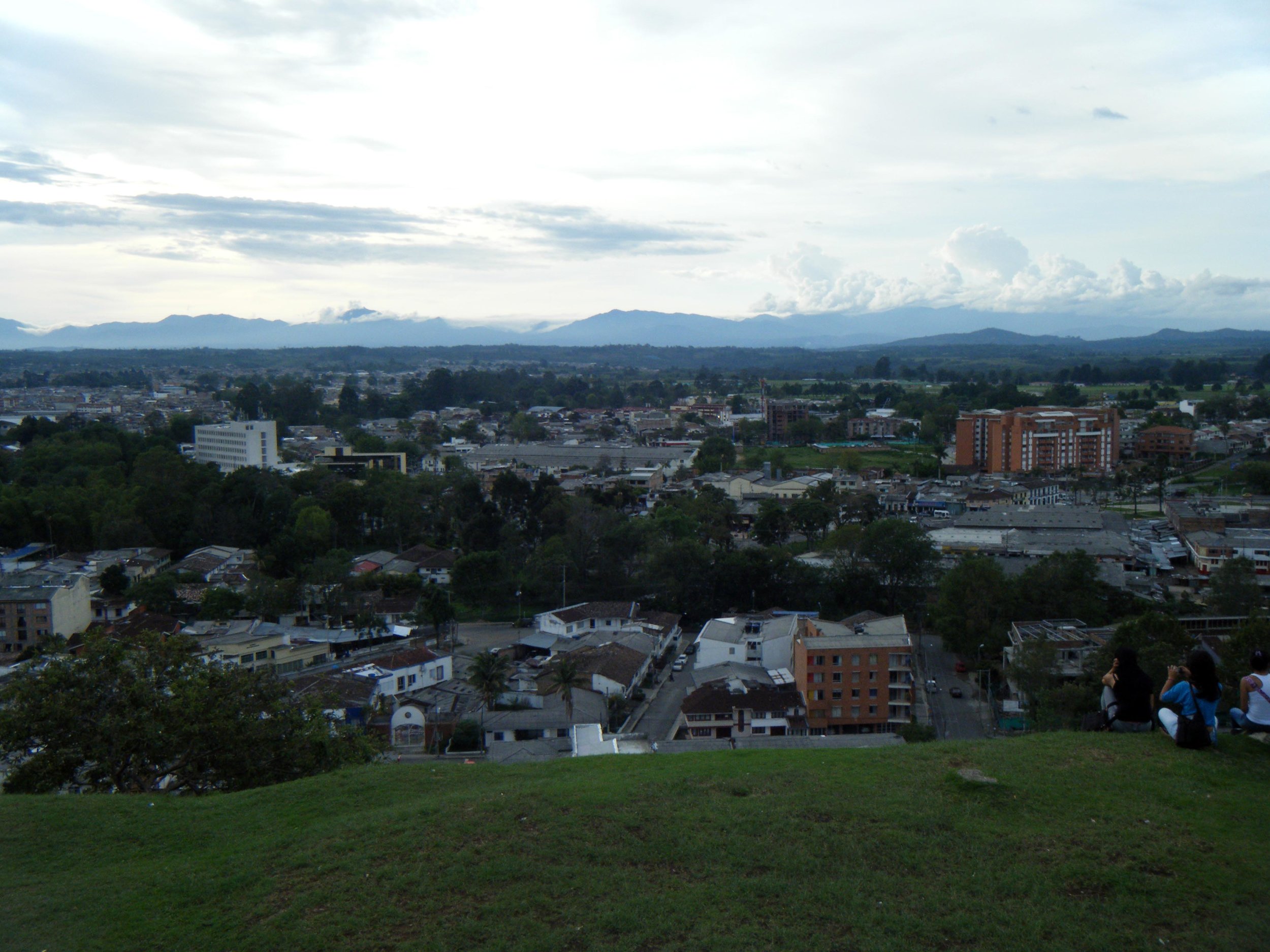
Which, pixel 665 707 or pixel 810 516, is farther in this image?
pixel 810 516

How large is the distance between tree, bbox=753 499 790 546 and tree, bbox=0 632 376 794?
19677 mm

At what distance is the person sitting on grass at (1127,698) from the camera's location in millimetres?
Result: 5742

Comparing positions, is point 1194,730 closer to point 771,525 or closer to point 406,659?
point 406,659

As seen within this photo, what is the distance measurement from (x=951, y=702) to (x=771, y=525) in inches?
446

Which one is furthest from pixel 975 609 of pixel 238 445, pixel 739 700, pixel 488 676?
pixel 238 445

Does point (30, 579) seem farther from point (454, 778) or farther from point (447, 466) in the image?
point (447, 466)

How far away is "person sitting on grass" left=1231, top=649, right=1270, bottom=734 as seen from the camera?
521 centimetres

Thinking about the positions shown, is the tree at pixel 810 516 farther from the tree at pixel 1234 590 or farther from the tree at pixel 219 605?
the tree at pixel 219 605

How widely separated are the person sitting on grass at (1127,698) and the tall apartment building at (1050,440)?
39.4 metres

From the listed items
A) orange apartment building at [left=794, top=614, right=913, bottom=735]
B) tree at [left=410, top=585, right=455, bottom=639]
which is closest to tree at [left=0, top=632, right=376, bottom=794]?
orange apartment building at [left=794, top=614, right=913, bottom=735]

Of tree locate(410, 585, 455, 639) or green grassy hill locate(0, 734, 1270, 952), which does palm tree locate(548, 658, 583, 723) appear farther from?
green grassy hill locate(0, 734, 1270, 952)

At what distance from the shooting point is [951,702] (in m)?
15.9

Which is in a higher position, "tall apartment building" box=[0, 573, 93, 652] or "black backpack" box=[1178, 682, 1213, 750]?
"black backpack" box=[1178, 682, 1213, 750]

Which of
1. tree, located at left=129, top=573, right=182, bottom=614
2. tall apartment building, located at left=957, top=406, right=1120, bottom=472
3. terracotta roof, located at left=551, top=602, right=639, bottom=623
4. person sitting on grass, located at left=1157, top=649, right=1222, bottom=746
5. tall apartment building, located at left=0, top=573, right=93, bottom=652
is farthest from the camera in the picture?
→ tall apartment building, located at left=957, top=406, right=1120, bottom=472
